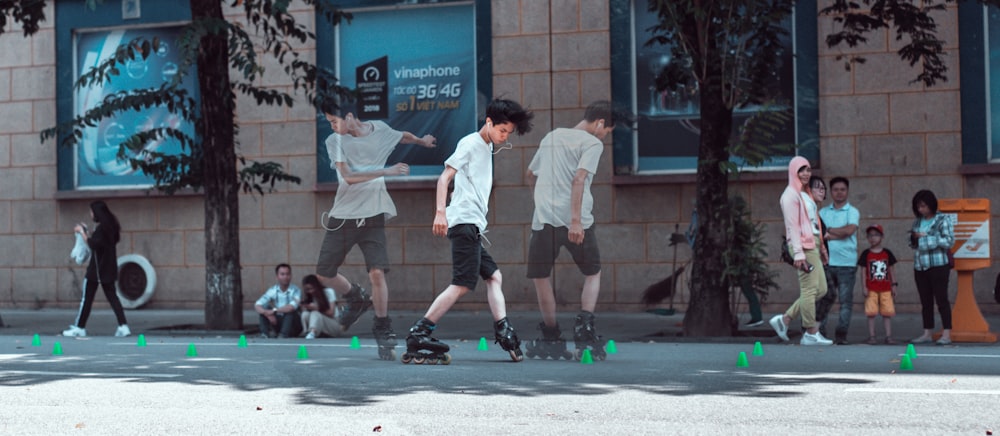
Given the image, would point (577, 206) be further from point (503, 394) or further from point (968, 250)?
point (968, 250)

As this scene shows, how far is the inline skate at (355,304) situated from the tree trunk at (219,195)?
8.63ft

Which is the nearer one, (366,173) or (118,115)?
(366,173)

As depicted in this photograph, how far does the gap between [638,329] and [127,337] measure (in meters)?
5.53

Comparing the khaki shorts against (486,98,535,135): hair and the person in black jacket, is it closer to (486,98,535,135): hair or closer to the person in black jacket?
(486,98,535,135): hair

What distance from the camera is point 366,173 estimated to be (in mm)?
11000

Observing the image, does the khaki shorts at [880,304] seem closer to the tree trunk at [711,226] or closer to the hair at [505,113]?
the tree trunk at [711,226]

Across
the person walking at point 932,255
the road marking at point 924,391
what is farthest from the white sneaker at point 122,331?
the road marking at point 924,391

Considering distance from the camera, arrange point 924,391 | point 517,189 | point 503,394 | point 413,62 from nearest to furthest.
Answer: point 924,391 → point 503,394 → point 517,189 → point 413,62

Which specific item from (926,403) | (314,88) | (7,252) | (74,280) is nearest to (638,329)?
(314,88)

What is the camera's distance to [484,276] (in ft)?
30.1

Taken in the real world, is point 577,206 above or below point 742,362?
above

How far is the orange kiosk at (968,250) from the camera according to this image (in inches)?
471

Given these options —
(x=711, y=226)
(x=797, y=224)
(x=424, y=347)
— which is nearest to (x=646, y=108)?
(x=711, y=226)

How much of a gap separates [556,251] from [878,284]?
3447mm
